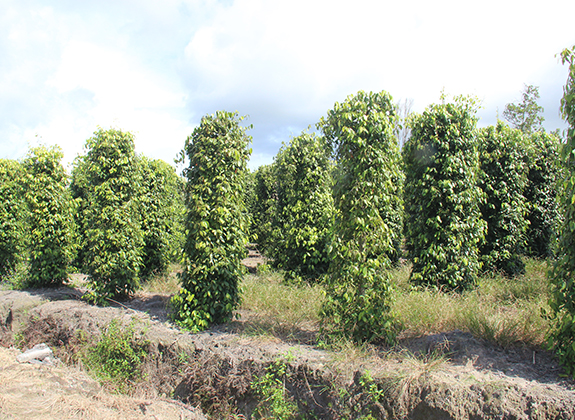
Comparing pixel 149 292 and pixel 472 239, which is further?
pixel 149 292

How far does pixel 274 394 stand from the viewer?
4.04 meters

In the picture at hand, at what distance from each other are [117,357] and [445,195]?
5.76 m

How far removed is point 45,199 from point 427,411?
26.5 feet

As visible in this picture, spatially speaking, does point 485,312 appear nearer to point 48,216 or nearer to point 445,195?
point 445,195

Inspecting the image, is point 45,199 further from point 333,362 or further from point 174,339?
point 333,362

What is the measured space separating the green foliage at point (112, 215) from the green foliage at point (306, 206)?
3.14 meters

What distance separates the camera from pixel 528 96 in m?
21.7

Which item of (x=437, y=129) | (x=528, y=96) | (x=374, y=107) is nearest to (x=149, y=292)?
(x=374, y=107)

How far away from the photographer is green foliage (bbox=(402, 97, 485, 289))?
21.2ft

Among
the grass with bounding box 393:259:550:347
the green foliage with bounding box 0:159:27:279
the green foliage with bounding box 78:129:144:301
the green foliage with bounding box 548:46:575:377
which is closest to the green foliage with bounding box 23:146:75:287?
the green foliage with bounding box 78:129:144:301

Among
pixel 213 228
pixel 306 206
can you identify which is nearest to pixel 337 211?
pixel 213 228

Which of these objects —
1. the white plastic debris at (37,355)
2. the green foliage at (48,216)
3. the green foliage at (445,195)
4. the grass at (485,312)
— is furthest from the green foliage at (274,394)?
the green foliage at (48,216)

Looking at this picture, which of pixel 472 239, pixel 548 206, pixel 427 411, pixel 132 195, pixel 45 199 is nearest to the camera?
pixel 427 411

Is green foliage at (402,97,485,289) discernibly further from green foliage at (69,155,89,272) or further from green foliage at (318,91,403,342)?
green foliage at (69,155,89,272)
